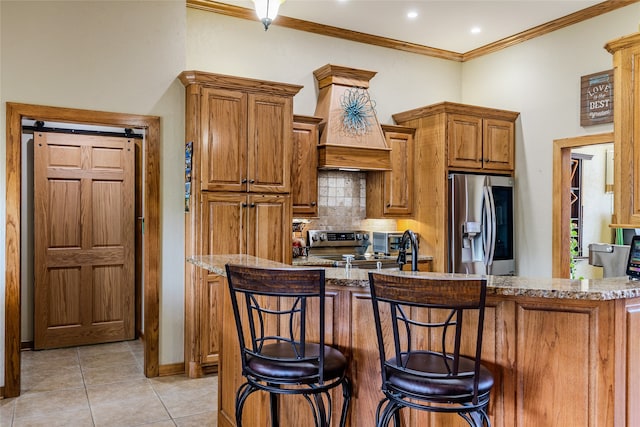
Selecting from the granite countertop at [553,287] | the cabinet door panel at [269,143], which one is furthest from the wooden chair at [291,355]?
the cabinet door panel at [269,143]

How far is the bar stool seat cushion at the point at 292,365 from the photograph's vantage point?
6.51ft

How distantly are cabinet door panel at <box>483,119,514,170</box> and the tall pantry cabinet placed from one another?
2.12 m

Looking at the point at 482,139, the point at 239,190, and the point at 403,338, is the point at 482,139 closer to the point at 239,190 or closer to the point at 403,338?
the point at 239,190

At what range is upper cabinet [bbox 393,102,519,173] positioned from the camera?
16.3 ft

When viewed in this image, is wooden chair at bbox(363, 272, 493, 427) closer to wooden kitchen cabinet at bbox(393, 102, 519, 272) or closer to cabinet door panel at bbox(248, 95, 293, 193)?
cabinet door panel at bbox(248, 95, 293, 193)

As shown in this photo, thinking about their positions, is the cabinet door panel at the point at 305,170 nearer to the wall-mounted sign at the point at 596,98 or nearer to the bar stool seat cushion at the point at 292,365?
the wall-mounted sign at the point at 596,98

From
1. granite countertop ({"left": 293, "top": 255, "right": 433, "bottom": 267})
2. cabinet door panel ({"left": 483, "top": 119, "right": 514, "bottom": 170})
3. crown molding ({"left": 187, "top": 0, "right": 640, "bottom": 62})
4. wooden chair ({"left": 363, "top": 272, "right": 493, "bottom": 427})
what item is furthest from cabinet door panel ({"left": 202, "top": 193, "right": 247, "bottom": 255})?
cabinet door panel ({"left": 483, "top": 119, "right": 514, "bottom": 170})

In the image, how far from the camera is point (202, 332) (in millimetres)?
4059

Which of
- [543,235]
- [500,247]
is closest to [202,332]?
[500,247]

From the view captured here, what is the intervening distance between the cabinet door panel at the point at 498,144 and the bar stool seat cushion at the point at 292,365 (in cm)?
364

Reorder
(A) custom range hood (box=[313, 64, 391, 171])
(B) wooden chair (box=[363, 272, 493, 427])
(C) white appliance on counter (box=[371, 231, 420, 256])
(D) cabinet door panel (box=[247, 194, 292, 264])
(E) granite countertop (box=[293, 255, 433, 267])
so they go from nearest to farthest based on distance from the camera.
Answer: (B) wooden chair (box=[363, 272, 493, 427])
(D) cabinet door panel (box=[247, 194, 292, 264])
(E) granite countertop (box=[293, 255, 433, 267])
(A) custom range hood (box=[313, 64, 391, 171])
(C) white appliance on counter (box=[371, 231, 420, 256])

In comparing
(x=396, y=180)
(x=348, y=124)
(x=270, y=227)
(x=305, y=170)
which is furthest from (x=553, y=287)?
(x=396, y=180)

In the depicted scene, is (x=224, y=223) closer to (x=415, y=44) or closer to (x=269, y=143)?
(x=269, y=143)

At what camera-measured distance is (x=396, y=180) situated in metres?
5.23
